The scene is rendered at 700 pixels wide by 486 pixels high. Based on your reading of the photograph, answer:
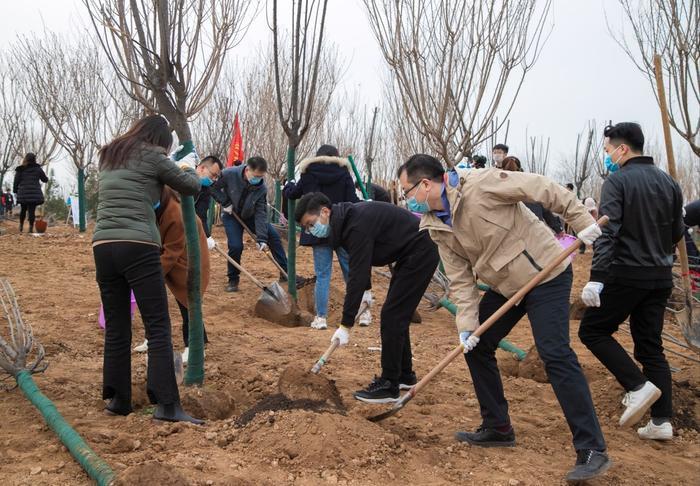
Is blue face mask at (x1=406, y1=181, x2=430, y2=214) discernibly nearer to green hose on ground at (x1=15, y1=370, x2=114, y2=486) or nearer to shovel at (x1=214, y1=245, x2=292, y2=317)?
green hose on ground at (x1=15, y1=370, x2=114, y2=486)

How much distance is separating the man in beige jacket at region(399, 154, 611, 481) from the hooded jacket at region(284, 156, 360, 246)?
287 centimetres

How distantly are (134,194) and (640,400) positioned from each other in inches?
112

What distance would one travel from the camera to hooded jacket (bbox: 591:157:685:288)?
3422 mm

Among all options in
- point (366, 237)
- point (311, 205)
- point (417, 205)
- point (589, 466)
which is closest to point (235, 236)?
point (311, 205)

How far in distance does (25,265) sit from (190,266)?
5906 mm

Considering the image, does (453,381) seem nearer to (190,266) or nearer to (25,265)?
(190,266)

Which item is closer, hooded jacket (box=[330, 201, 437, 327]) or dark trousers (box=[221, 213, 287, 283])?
hooded jacket (box=[330, 201, 437, 327])

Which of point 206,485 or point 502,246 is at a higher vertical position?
point 502,246

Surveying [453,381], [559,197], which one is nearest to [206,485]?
[559,197]

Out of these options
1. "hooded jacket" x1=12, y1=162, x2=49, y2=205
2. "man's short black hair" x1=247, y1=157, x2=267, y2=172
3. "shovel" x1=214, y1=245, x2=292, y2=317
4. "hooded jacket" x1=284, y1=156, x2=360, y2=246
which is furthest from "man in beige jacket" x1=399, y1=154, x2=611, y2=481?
"hooded jacket" x1=12, y1=162, x2=49, y2=205

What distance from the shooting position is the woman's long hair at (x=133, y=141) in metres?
3.30

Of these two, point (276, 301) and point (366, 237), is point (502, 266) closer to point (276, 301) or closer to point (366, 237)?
point (366, 237)

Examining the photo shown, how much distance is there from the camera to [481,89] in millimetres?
8664

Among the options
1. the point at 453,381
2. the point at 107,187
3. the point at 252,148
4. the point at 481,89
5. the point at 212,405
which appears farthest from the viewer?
the point at 252,148
